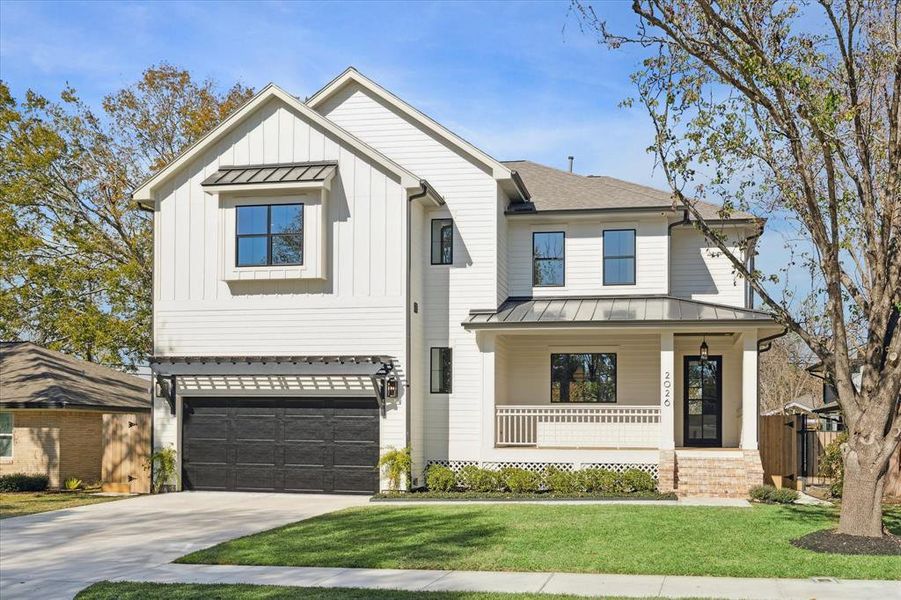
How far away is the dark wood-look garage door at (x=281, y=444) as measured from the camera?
21406 mm

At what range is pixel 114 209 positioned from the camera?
3338 centimetres

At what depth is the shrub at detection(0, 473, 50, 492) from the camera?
23.2 metres

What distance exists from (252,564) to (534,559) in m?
3.84

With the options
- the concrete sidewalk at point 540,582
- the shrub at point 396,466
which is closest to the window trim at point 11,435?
the shrub at point 396,466

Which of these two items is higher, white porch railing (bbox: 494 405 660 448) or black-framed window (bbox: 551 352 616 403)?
black-framed window (bbox: 551 352 616 403)

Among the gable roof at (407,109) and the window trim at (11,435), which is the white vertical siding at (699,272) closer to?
the gable roof at (407,109)

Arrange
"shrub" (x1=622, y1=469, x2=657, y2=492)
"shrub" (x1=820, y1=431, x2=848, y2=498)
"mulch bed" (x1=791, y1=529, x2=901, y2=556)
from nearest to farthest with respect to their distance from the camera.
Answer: "mulch bed" (x1=791, y1=529, x2=901, y2=556) → "shrub" (x1=820, y1=431, x2=848, y2=498) → "shrub" (x1=622, y1=469, x2=657, y2=492)

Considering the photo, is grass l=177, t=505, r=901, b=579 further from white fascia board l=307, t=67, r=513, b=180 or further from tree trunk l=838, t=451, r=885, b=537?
white fascia board l=307, t=67, r=513, b=180

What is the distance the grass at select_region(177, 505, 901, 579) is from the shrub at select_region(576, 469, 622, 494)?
2.46 meters

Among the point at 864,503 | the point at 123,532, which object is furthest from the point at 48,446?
the point at 864,503

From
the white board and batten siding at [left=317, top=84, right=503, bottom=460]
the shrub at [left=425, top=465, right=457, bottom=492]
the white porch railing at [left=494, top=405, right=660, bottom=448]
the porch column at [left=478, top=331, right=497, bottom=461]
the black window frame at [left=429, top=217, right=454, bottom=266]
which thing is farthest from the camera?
the black window frame at [left=429, top=217, right=454, bottom=266]

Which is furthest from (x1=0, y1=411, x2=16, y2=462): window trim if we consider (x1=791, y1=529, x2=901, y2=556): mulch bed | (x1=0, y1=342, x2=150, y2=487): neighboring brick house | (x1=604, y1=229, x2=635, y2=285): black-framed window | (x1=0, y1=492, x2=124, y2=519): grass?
(x1=791, y1=529, x2=901, y2=556): mulch bed

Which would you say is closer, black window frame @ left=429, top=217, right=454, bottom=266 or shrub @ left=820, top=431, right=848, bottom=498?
shrub @ left=820, top=431, right=848, bottom=498

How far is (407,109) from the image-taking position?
23031 mm
